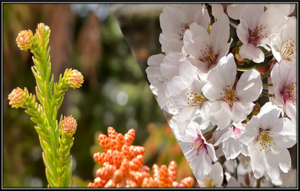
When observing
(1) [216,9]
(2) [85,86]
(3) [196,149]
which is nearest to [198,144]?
(3) [196,149]

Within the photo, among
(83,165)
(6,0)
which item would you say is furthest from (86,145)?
(6,0)

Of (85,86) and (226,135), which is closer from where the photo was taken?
(226,135)

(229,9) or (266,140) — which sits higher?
(229,9)

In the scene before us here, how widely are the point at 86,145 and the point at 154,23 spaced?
58.1 inches

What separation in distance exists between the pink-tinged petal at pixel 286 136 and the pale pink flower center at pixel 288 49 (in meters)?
0.05

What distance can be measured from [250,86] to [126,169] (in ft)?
0.34

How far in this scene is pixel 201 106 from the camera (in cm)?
20

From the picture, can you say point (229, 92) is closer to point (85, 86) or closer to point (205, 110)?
point (205, 110)

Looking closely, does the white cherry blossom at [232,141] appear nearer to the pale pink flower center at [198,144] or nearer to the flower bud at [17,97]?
the pale pink flower center at [198,144]

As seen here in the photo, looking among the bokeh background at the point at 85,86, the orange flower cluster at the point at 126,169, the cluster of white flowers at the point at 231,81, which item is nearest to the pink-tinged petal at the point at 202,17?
the cluster of white flowers at the point at 231,81

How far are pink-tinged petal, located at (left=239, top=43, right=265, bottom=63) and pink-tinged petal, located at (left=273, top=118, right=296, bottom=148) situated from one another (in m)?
0.05

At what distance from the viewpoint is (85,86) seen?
2.02 m

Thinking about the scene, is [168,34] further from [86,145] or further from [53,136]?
[86,145]

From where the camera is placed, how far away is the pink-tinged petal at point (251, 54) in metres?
0.21
